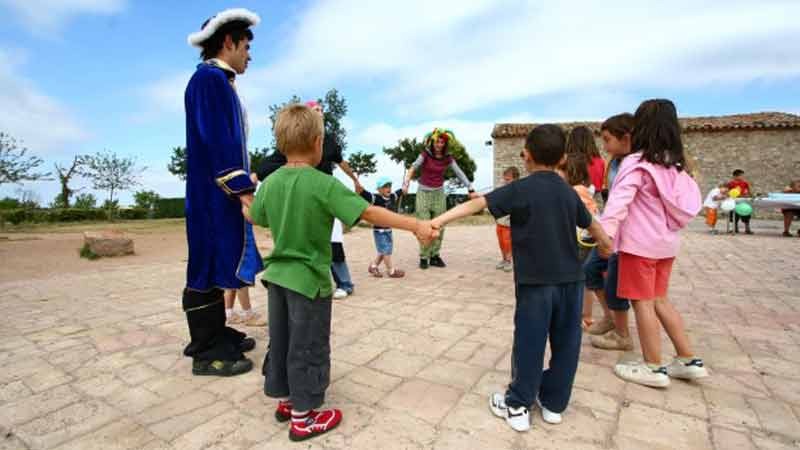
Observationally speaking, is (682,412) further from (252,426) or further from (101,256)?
(101,256)

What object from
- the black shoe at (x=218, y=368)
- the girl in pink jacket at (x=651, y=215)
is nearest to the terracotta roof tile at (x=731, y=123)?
the girl in pink jacket at (x=651, y=215)

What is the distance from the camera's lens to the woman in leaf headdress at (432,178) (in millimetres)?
6051

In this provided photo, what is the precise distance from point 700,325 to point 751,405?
1.47 meters

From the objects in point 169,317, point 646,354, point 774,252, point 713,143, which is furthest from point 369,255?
point 713,143

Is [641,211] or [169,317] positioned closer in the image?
[641,211]

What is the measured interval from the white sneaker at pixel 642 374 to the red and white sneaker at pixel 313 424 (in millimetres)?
1664

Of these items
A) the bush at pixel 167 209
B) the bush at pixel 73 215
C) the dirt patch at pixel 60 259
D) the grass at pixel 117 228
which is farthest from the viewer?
the bush at pixel 167 209

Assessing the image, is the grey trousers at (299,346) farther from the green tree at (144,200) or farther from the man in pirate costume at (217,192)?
the green tree at (144,200)

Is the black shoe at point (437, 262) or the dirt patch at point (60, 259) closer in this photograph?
the black shoe at point (437, 262)

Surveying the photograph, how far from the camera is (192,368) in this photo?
2.59 meters

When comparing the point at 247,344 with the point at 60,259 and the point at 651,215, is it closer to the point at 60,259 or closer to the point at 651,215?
the point at 651,215

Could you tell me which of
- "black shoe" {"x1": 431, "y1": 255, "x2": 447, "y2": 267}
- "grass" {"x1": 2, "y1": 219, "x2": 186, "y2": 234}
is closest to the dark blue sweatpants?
"black shoe" {"x1": 431, "y1": 255, "x2": 447, "y2": 267}

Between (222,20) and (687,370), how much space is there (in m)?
3.43

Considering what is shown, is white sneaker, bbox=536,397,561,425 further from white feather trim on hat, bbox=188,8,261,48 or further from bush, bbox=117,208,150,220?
bush, bbox=117,208,150,220
